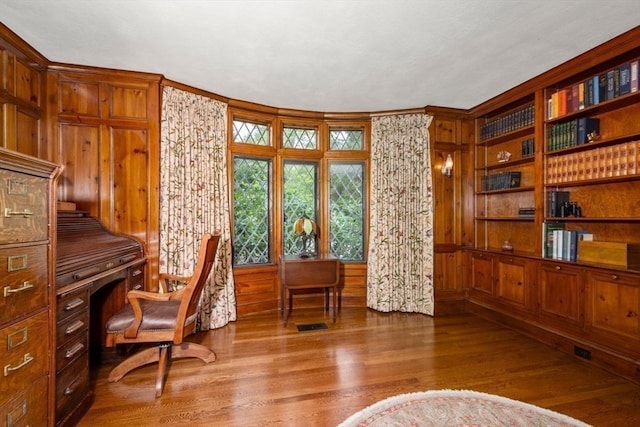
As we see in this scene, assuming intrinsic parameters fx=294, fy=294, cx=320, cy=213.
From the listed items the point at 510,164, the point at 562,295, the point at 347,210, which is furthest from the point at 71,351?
the point at 510,164

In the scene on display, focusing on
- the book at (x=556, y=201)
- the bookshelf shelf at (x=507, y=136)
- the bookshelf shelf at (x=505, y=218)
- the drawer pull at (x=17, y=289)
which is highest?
the bookshelf shelf at (x=507, y=136)

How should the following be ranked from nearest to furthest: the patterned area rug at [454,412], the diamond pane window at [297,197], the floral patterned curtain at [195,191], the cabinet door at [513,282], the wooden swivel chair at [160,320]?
1. the patterned area rug at [454,412]
2. the wooden swivel chair at [160,320]
3. the floral patterned curtain at [195,191]
4. the cabinet door at [513,282]
5. the diamond pane window at [297,197]

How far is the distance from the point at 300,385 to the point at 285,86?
2.64 metres

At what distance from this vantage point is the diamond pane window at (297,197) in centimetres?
368

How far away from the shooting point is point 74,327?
164 cm

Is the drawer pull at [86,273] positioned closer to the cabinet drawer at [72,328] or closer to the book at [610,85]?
the cabinet drawer at [72,328]

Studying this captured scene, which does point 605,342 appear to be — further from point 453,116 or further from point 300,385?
point 453,116

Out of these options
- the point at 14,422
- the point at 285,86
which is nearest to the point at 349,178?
the point at 285,86

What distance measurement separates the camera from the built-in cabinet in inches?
86.0

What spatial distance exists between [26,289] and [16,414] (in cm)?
50

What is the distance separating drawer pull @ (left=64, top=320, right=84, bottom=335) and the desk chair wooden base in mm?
518

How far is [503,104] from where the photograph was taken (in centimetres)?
320

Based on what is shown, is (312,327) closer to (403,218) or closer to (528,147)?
(403,218)

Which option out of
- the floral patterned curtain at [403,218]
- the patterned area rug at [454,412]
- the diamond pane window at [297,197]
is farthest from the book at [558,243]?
the diamond pane window at [297,197]
